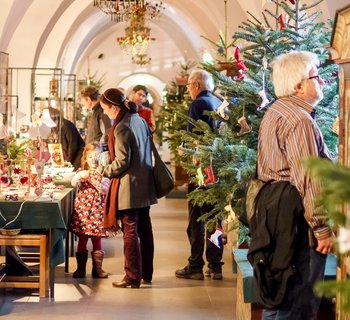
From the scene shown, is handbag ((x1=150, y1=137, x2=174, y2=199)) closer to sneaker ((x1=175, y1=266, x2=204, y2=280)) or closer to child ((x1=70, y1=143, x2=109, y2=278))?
child ((x1=70, y1=143, x2=109, y2=278))

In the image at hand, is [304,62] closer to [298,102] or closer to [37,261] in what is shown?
[298,102]

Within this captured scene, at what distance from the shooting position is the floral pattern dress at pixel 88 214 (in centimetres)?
800

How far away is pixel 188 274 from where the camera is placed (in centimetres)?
833

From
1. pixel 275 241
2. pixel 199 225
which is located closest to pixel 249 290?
pixel 275 241

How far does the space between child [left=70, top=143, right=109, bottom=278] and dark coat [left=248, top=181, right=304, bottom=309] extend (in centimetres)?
384

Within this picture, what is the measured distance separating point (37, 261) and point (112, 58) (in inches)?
1015

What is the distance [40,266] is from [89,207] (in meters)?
0.98

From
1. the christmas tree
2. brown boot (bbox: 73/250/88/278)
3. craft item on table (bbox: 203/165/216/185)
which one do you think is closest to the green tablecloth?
brown boot (bbox: 73/250/88/278)

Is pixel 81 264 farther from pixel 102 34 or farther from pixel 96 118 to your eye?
pixel 102 34

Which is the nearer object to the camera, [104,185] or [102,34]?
[104,185]

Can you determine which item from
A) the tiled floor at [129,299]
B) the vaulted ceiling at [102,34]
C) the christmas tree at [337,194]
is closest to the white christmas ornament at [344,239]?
the christmas tree at [337,194]

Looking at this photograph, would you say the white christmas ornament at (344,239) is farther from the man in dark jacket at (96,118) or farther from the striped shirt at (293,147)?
the man in dark jacket at (96,118)

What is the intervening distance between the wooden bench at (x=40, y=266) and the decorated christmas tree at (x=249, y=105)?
4.12 ft

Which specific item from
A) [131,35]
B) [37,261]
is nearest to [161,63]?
[131,35]
